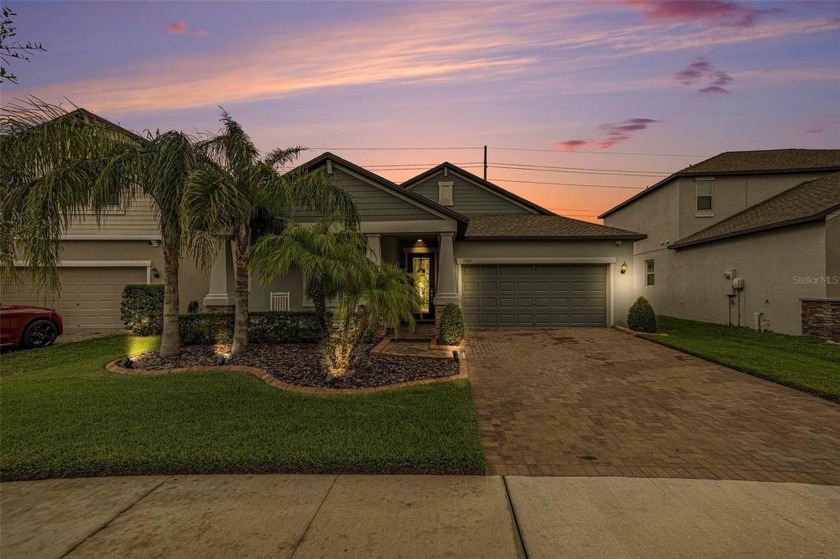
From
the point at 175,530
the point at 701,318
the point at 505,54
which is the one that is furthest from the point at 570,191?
the point at 175,530

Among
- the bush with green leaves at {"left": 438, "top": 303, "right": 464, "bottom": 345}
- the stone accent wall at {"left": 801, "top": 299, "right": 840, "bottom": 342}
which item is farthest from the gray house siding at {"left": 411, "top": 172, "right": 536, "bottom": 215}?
the stone accent wall at {"left": 801, "top": 299, "right": 840, "bottom": 342}

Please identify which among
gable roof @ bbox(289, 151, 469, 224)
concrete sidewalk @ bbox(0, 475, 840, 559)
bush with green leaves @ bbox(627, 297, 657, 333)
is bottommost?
concrete sidewalk @ bbox(0, 475, 840, 559)

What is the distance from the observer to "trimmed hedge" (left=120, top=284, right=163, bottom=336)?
36.7 ft

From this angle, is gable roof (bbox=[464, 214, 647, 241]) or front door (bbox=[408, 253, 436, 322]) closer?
gable roof (bbox=[464, 214, 647, 241])

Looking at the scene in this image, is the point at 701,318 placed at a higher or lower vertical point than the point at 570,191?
lower

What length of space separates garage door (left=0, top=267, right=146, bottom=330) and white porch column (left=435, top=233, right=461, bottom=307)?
10172 mm

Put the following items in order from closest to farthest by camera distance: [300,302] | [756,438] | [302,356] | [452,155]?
[756,438] < [302,356] < [300,302] < [452,155]

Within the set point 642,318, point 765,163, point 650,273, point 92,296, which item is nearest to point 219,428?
point 92,296

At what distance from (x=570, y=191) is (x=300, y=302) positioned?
84.7 feet

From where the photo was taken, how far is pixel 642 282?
21.4 m

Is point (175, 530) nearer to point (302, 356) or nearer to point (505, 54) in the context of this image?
point (302, 356)

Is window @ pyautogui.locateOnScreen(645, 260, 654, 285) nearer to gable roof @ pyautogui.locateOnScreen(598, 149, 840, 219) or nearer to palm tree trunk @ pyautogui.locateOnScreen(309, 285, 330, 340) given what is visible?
gable roof @ pyautogui.locateOnScreen(598, 149, 840, 219)

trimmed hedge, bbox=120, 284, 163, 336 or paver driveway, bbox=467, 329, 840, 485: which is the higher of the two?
trimmed hedge, bbox=120, 284, 163, 336

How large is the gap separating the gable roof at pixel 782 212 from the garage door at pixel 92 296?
21.0 metres
